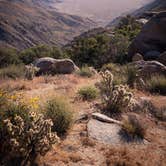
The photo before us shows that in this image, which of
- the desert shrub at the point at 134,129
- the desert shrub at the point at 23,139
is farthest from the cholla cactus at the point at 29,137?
the desert shrub at the point at 134,129

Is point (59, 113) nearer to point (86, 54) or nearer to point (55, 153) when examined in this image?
point (55, 153)

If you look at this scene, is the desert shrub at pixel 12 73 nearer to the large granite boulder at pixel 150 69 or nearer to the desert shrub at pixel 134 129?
the large granite boulder at pixel 150 69

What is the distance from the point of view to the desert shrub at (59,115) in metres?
8.09

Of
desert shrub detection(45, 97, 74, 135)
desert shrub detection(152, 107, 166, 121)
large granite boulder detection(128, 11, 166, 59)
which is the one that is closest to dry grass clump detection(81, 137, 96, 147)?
desert shrub detection(45, 97, 74, 135)

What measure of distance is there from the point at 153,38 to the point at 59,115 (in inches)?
578

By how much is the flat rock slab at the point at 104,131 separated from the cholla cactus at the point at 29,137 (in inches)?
56.6

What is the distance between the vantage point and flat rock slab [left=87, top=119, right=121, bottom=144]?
7.95 meters

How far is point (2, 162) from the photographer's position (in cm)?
652

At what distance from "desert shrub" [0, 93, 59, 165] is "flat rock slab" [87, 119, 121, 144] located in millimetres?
1467

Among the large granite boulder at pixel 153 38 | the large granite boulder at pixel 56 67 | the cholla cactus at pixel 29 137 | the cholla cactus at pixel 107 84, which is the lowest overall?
the large granite boulder at pixel 56 67

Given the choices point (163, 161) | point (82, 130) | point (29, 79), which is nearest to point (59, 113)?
point (82, 130)

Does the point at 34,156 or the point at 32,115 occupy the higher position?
the point at 32,115

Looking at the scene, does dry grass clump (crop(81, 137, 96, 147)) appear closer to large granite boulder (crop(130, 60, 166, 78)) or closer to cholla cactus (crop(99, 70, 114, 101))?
cholla cactus (crop(99, 70, 114, 101))

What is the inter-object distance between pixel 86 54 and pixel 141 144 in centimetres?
2126
